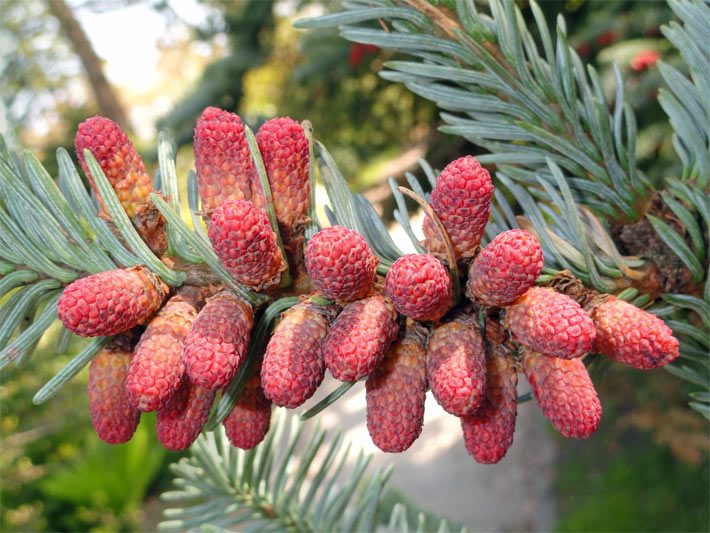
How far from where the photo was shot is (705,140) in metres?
0.67

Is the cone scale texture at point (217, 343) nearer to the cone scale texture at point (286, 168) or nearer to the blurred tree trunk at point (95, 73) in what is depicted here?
the cone scale texture at point (286, 168)

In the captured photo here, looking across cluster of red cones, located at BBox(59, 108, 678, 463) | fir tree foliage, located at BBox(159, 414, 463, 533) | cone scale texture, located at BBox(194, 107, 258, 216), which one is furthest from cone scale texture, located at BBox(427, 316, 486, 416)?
fir tree foliage, located at BBox(159, 414, 463, 533)

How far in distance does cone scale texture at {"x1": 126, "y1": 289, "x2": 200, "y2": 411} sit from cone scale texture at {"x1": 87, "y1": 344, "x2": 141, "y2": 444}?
0.18 feet

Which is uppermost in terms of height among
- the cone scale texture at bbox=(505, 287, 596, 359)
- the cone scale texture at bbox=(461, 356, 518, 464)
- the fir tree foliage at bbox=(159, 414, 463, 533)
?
the cone scale texture at bbox=(505, 287, 596, 359)

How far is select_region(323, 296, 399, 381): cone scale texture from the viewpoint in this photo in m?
0.45

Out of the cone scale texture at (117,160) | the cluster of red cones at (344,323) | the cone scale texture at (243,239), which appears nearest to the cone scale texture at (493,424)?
the cluster of red cones at (344,323)

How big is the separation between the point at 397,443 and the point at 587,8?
1.30 meters

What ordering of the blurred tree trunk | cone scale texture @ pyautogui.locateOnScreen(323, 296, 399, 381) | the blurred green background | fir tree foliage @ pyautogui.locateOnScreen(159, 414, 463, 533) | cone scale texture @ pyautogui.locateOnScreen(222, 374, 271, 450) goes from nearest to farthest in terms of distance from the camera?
1. cone scale texture @ pyautogui.locateOnScreen(323, 296, 399, 381)
2. cone scale texture @ pyautogui.locateOnScreen(222, 374, 271, 450)
3. fir tree foliage @ pyautogui.locateOnScreen(159, 414, 463, 533)
4. the blurred green background
5. the blurred tree trunk

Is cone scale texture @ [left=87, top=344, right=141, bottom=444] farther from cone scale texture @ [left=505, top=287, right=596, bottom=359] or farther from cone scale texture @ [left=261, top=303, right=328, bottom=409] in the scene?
cone scale texture @ [left=505, top=287, right=596, bottom=359]

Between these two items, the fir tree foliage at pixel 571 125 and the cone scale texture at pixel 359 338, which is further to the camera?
the fir tree foliage at pixel 571 125

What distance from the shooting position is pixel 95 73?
14.9 feet

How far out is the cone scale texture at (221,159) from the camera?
515 millimetres

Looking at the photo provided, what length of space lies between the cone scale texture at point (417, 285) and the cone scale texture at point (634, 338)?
141 mm

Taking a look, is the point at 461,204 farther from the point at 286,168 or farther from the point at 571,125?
the point at 571,125
